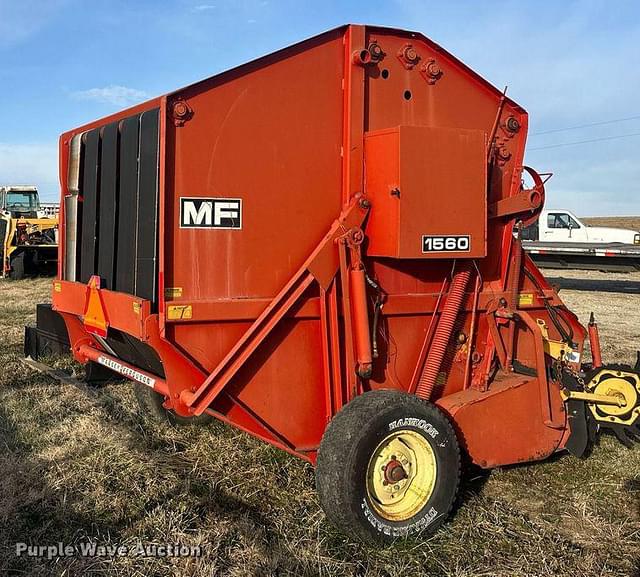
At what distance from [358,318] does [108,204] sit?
174 cm

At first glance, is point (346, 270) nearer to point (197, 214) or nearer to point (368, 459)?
point (197, 214)

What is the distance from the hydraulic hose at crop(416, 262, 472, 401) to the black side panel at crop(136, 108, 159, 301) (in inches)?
68.1

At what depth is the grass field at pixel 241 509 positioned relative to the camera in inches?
127

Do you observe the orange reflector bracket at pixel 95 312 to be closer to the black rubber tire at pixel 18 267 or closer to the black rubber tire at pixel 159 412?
the black rubber tire at pixel 159 412

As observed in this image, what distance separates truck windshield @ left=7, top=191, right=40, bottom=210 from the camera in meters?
23.6

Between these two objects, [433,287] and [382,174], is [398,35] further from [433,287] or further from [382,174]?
[433,287]

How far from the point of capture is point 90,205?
4301 millimetres

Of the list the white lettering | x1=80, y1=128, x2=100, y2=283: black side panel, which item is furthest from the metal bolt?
A: x1=80, y1=128, x2=100, y2=283: black side panel

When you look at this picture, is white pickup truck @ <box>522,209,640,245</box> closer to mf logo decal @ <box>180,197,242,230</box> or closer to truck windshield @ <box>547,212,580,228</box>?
truck windshield @ <box>547,212,580,228</box>

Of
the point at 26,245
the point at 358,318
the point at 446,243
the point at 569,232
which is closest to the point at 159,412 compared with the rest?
the point at 358,318

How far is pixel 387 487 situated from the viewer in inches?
137

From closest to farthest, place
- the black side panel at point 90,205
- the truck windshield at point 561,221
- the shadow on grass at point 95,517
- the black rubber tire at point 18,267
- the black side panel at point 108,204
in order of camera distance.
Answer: the shadow on grass at point 95,517 < the black side panel at point 108,204 < the black side panel at point 90,205 < the black rubber tire at point 18,267 < the truck windshield at point 561,221

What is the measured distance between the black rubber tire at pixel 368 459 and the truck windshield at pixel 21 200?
76.9 feet

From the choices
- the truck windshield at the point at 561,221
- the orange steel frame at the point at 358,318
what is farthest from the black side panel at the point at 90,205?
the truck windshield at the point at 561,221
